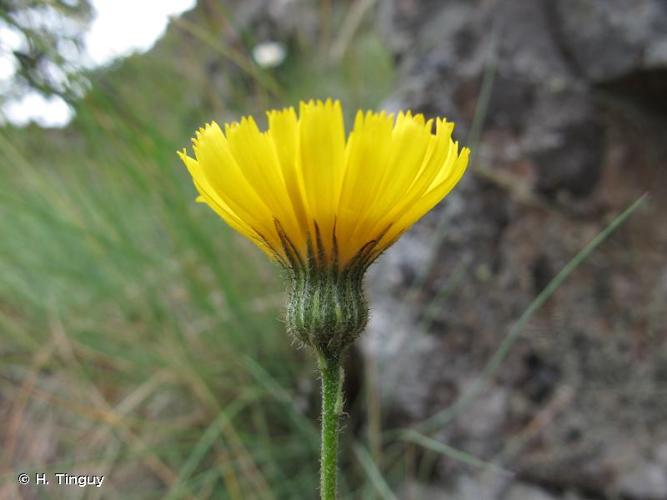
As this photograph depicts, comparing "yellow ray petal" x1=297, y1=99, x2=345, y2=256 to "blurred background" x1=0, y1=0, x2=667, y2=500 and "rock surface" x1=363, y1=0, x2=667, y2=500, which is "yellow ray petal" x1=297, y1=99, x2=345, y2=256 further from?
"rock surface" x1=363, y1=0, x2=667, y2=500

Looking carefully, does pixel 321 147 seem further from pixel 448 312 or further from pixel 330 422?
pixel 448 312

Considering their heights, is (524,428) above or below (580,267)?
below

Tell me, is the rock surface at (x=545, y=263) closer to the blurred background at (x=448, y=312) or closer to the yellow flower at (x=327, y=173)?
the blurred background at (x=448, y=312)

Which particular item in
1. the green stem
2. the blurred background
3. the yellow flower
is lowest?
the green stem

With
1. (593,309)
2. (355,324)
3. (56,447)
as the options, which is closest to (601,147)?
(593,309)

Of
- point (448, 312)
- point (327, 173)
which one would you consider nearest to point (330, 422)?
point (327, 173)

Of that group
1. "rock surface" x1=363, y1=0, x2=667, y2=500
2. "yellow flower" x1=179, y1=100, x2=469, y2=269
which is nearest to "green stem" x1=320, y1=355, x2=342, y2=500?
"yellow flower" x1=179, y1=100, x2=469, y2=269

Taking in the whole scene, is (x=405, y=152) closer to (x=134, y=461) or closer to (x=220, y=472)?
(x=220, y=472)
